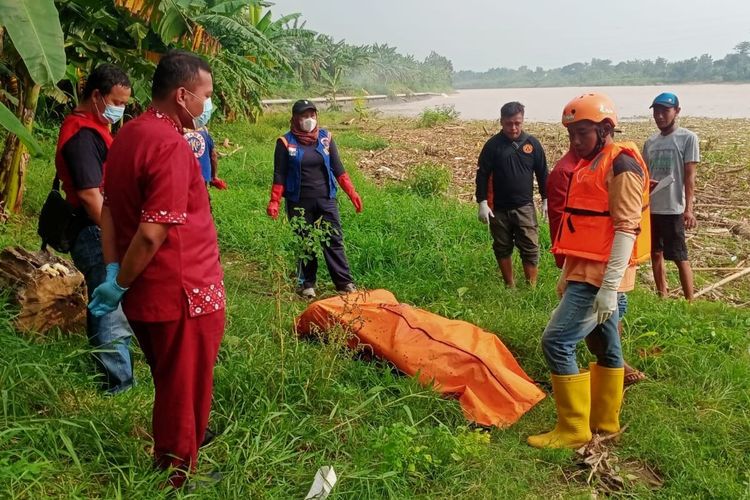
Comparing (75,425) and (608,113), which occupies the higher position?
(608,113)

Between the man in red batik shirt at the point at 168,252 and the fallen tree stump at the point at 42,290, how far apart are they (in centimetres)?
179

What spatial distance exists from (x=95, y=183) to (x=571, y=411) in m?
2.71

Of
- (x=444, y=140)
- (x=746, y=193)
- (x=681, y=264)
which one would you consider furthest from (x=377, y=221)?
(x=444, y=140)

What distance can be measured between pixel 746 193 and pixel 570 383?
8.22 m

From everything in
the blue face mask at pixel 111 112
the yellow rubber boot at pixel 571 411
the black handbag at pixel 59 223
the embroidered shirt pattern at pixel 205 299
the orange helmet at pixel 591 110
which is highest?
the blue face mask at pixel 111 112

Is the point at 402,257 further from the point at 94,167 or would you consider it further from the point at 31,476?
the point at 31,476

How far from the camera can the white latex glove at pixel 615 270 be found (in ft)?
9.91

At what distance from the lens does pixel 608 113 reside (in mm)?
3109

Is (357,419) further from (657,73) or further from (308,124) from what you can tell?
(657,73)

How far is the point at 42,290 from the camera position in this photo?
3896mm

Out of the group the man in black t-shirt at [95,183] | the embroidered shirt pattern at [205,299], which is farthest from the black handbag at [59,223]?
the embroidered shirt pattern at [205,299]

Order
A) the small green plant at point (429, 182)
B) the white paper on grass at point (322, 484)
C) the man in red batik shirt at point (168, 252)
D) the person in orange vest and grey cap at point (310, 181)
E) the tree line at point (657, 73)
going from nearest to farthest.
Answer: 1. the man in red batik shirt at point (168, 252)
2. the white paper on grass at point (322, 484)
3. the person in orange vest and grey cap at point (310, 181)
4. the small green plant at point (429, 182)
5. the tree line at point (657, 73)

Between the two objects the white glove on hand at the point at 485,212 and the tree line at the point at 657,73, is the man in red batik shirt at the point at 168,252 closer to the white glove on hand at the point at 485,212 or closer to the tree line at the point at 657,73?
the white glove on hand at the point at 485,212

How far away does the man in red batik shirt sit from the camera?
7.20 ft
